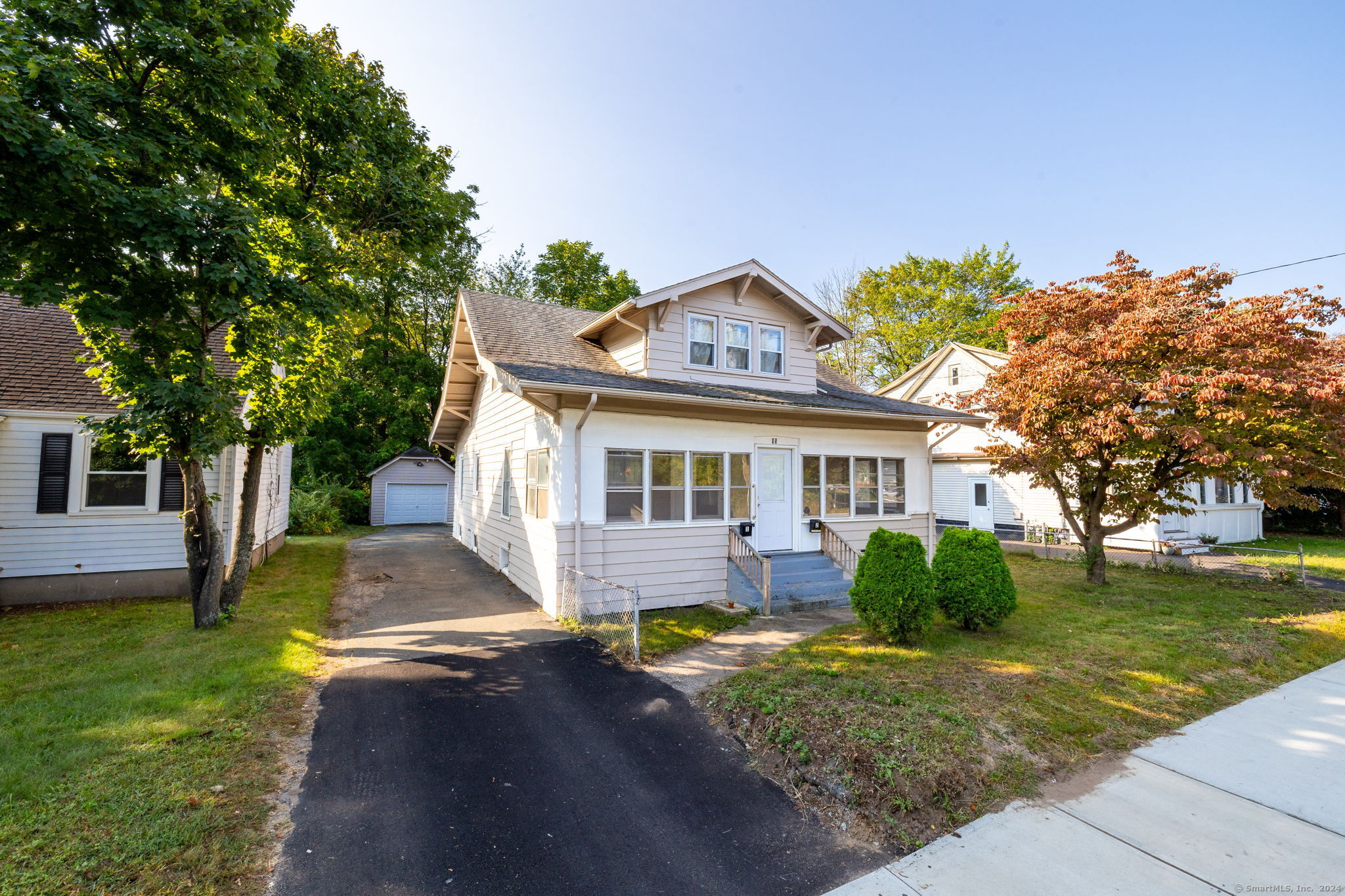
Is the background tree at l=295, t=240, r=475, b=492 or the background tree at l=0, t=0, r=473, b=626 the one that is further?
the background tree at l=295, t=240, r=475, b=492

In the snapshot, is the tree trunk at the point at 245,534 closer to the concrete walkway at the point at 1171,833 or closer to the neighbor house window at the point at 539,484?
the neighbor house window at the point at 539,484

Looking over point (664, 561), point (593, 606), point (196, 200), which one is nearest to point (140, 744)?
point (593, 606)

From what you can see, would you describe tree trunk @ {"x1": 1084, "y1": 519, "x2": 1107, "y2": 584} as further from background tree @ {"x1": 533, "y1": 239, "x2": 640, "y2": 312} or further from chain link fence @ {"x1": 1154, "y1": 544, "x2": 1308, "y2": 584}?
background tree @ {"x1": 533, "y1": 239, "x2": 640, "y2": 312}

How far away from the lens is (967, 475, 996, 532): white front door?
21.3 meters

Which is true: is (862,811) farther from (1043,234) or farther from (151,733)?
(1043,234)

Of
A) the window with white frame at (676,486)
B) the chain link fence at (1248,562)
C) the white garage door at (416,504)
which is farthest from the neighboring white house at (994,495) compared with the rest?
the white garage door at (416,504)

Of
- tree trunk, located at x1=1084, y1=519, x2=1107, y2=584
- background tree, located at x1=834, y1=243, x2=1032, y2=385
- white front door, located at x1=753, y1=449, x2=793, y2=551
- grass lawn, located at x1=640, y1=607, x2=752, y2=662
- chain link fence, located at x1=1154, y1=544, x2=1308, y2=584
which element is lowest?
grass lawn, located at x1=640, y1=607, x2=752, y2=662

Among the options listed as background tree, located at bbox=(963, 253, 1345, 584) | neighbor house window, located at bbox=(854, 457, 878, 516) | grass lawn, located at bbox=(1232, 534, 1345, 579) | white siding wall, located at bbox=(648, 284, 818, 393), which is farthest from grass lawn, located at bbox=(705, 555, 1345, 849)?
grass lawn, located at bbox=(1232, 534, 1345, 579)

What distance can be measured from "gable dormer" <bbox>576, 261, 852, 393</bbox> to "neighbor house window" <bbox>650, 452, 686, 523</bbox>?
5.84ft

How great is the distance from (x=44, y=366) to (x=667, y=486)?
1162 centimetres

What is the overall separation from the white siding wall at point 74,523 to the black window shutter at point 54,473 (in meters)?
0.06

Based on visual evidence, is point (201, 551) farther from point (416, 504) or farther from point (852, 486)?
point (416, 504)

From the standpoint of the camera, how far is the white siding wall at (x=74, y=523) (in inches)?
352

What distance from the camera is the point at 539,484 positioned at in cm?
972
